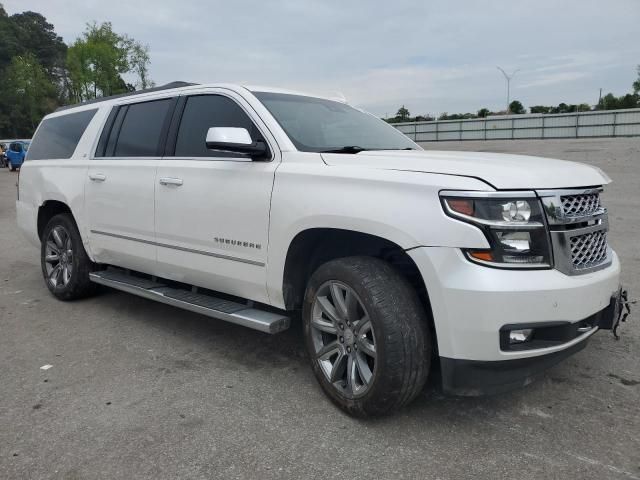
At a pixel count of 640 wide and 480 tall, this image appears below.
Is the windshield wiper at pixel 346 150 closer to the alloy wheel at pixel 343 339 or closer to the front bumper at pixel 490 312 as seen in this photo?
the alloy wheel at pixel 343 339

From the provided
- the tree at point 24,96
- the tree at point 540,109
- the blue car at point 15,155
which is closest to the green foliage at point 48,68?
the tree at point 24,96

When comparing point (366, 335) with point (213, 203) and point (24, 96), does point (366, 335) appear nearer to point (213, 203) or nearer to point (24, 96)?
point (213, 203)

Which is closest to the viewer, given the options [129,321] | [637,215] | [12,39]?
[129,321]

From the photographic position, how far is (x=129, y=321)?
475cm

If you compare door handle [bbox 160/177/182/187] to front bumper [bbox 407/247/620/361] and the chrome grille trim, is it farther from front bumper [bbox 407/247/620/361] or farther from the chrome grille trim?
the chrome grille trim

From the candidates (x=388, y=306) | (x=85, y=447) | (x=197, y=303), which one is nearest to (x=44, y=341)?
(x=197, y=303)

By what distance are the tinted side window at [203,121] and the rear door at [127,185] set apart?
227mm

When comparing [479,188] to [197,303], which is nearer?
[479,188]

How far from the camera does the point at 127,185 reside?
4336 mm

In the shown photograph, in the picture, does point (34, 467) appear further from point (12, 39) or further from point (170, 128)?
point (12, 39)

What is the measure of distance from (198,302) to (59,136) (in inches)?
110

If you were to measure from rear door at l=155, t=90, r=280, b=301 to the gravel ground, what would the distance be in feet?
1.96

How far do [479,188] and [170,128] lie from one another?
257cm

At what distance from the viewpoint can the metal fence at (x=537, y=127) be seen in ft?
117
